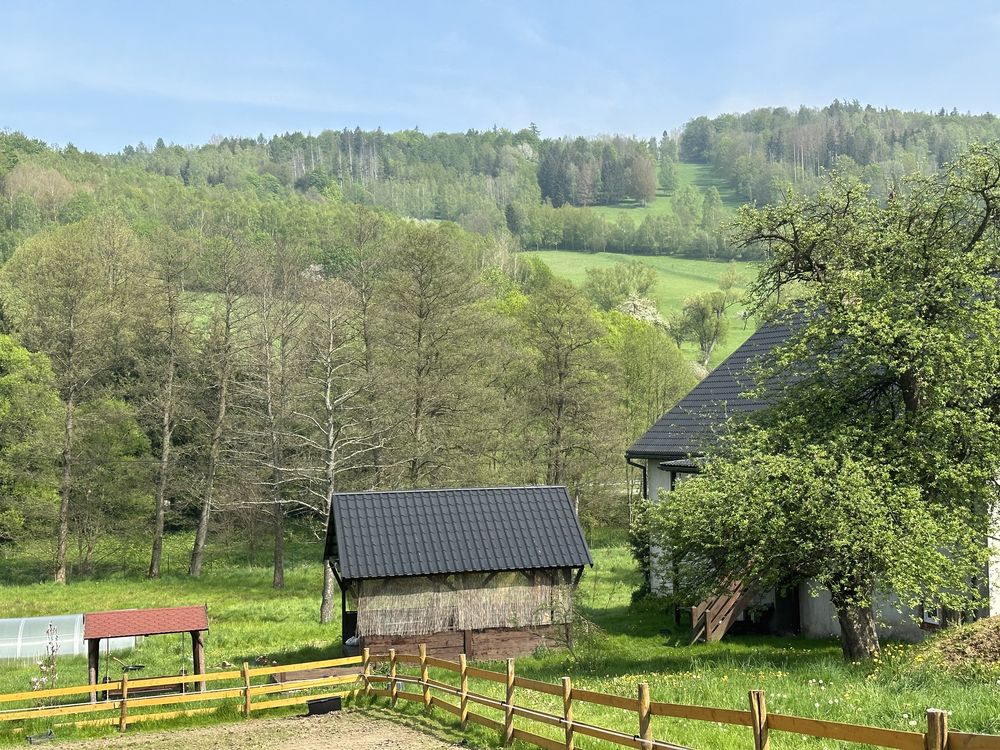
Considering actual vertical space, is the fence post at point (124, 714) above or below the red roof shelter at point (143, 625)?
below

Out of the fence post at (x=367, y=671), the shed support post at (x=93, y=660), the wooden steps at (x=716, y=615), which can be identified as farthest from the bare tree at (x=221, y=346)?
the wooden steps at (x=716, y=615)

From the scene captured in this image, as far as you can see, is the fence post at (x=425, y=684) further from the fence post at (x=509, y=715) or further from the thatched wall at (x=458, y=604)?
the thatched wall at (x=458, y=604)

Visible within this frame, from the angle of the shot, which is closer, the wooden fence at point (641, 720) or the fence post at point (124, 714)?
the wooden fence at point (641, 720)

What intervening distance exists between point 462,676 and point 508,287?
69.9m

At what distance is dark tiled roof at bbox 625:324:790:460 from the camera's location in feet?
89.5

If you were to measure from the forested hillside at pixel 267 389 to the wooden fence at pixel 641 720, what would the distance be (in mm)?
17688

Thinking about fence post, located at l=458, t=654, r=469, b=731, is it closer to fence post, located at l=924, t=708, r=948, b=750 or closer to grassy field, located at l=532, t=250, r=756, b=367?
fence post, located at l=924, t=708, r=948, b=750

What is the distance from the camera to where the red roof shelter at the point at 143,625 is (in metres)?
19.9

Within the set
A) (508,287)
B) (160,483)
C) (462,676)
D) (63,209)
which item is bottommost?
(462,676)

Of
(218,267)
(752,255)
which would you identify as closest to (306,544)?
(218,267)

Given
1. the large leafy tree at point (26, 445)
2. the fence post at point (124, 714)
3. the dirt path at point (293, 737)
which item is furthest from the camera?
the large leafy tree at point (26, 445)

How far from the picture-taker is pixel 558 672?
20734 mm

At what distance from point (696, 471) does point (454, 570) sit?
287 inches

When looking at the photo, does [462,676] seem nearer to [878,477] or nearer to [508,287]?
[878,477]
